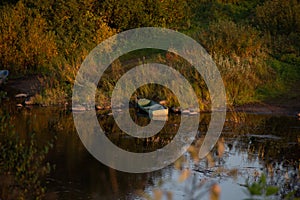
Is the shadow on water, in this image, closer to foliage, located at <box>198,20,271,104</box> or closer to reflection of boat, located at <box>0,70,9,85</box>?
foliage, located at <box>198,20,271,104</box>

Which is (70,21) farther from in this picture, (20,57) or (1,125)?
(1,125)

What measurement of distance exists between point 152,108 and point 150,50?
8.28 metres

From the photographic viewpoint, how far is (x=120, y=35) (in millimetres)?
27641

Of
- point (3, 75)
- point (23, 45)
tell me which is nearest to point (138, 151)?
point (3, 75)

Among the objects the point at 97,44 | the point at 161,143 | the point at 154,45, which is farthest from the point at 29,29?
the point at 161,143

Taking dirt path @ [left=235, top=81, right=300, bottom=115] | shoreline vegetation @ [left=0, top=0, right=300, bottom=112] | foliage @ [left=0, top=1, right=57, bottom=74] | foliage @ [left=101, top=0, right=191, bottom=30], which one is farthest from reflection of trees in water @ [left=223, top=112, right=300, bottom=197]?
foliage @ [left=101, top=0, right=191, bottom=30]

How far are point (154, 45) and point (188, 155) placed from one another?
13.7m

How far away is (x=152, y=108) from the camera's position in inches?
737

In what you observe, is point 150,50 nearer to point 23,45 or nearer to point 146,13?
point 146,13

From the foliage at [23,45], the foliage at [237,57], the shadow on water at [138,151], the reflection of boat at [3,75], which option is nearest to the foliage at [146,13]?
the foliage at [23,45]

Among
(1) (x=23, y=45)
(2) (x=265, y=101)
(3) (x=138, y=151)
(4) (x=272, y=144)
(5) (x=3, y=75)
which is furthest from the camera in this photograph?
(1) (x=23, y=45)

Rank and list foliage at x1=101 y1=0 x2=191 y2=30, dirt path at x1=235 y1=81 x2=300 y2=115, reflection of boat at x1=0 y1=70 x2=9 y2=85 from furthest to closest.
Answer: foliage at x1=101 y1=0 x2=191 y2=30 < reflection of boat at x1=0 y1=70 x2=9 y2=85 < dirt path at x1=235 y1=81 x2=300 y2=115

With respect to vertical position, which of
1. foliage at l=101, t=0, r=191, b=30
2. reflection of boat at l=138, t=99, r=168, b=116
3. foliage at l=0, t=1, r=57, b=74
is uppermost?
foliage at l=101, t=0, r=191, b=30

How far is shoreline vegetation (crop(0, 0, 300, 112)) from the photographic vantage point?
68.0 feet
